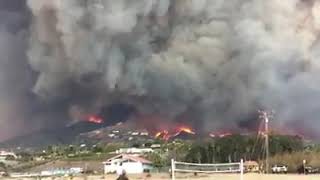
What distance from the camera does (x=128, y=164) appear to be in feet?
219

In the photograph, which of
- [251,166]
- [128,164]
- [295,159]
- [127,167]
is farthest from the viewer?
[128,164]

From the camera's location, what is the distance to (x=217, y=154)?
217ft

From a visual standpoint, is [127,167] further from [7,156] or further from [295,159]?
[7,156]

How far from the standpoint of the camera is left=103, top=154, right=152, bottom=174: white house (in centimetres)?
6506

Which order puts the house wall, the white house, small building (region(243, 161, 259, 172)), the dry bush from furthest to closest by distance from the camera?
the white house < the house wall < the dry bush < small building (region(243, 161, 259, 172))

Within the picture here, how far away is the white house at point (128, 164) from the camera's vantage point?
6506 cm

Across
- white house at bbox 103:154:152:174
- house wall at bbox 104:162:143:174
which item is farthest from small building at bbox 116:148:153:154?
house wall at bbox 104:162:143:174

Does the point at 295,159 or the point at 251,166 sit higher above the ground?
the point at 295,159

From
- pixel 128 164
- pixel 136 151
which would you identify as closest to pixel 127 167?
pixel 128 164

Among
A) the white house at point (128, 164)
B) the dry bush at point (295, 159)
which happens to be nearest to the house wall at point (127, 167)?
the white house at point (128, 164)

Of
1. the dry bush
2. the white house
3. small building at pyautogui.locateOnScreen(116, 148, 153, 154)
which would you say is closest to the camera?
the dry bush

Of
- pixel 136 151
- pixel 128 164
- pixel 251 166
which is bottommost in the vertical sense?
pixel 251 166

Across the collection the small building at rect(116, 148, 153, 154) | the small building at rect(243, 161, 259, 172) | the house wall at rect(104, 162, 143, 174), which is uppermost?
the small building at rect(116, 148, 153, 154)

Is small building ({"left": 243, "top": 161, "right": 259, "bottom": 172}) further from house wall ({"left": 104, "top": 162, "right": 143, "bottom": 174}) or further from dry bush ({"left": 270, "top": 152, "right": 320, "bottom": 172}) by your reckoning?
house wall ({"left": 104, "top": 162, "right": 143, "bottom": 174})
